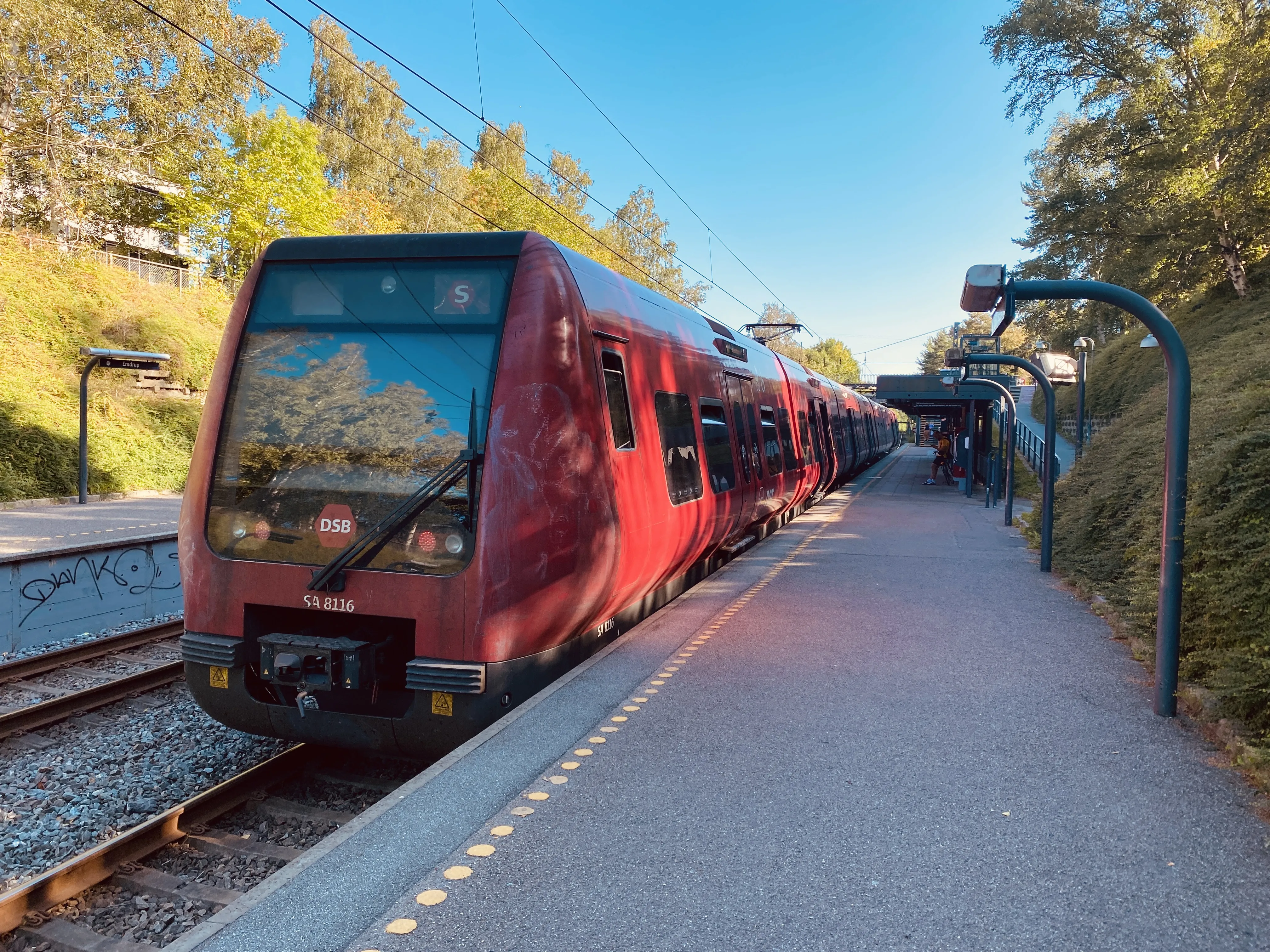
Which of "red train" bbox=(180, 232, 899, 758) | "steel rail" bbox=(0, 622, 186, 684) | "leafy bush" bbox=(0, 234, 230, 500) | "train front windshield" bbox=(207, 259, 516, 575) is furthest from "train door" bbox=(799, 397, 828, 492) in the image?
"leafy bush" bbox=(0, 234, 230, 500)

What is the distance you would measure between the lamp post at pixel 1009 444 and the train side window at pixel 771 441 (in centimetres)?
479

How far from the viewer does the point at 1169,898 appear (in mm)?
2732

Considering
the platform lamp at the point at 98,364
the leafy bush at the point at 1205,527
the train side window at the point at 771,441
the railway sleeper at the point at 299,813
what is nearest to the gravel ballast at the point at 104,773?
the railway sleeper at the point at 299,813

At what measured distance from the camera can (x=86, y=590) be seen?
9445 millimetres

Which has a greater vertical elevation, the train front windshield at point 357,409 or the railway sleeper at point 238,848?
the train front windshield at point 357,409

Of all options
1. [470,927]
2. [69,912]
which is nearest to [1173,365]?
[470,927]

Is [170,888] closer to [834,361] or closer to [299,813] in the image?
[299,813]

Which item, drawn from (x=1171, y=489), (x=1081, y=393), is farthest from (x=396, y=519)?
(x=1081, y=393)

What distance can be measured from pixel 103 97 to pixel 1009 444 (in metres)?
24.1

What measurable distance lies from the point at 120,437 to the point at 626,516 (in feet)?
56.6

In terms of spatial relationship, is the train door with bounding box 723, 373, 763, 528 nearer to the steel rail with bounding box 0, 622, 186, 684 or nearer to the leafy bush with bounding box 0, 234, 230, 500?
the steel rail with bounding box 0, 622, 186, 684

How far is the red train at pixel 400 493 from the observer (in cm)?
432

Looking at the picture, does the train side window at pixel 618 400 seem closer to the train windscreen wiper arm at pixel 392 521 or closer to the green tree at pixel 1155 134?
the train windscreen wiper arm at pixel 392 521

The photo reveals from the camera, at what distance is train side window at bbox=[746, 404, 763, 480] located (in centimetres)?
983
